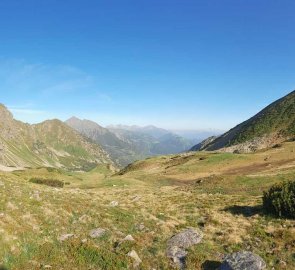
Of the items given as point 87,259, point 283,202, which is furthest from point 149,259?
point 283,202

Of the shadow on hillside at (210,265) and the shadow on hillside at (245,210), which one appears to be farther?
the shadow on hillside at (245,210)

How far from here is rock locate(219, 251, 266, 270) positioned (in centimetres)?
1914

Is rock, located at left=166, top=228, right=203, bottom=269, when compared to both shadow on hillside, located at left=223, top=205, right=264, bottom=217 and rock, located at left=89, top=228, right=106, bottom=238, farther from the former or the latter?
shadow on hillside, located at left=223, top=205, right=264, bottom=217

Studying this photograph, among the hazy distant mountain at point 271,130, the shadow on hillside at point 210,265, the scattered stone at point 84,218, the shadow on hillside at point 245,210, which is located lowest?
the shadow on hillside at point 210,265

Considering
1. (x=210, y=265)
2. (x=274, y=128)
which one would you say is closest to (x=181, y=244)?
(x=210, y=265)

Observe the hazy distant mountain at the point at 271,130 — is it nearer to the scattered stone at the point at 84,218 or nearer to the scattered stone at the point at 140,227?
the scattered stone at the point at 140,227

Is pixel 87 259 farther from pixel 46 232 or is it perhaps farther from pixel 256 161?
pixel 256 161

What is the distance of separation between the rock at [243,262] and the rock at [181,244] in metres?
2.47

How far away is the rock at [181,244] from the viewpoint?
823 inches

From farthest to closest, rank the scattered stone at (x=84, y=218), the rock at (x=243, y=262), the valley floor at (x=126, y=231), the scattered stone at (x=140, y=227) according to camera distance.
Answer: the scattered stone at (x=84, y=218), the scattered stone at (x=140, y=227), the valley floor at (x=126, y=231), the rock at (x=243, y=262)

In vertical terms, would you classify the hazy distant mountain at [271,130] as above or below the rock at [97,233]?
above

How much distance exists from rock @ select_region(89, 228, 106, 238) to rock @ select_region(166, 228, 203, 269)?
14.8ft

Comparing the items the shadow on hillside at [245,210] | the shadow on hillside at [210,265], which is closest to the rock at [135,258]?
the shadow on hillside at [210,265]

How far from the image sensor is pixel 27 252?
800 inches
